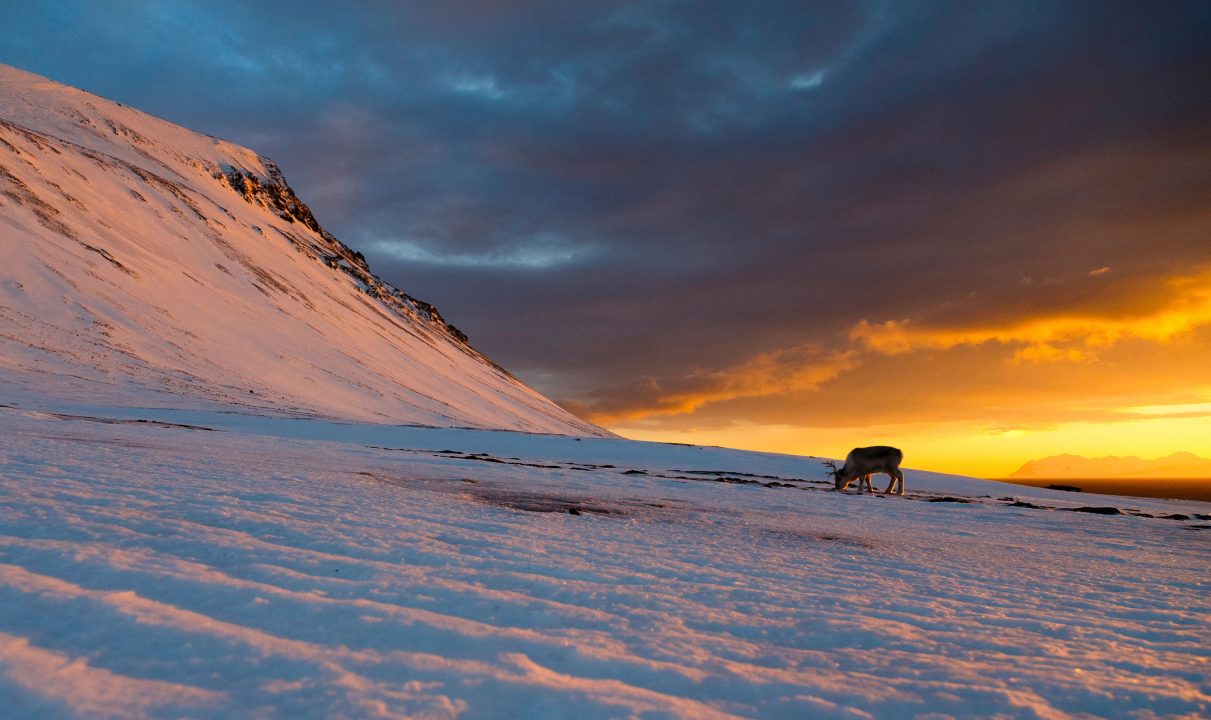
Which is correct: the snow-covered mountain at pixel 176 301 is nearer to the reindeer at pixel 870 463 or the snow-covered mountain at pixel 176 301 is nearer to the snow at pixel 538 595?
the snow at pixel 538 595

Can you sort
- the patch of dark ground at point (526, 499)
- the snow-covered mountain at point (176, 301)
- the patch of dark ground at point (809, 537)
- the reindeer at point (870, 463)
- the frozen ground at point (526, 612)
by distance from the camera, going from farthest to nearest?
the snow-covered mountain at point (176, 301), the reindeer at point (870, 463), the patch of dark ground at point (526, 499), the patch of dark ground at point (809, 537), the frozen ground at point (526, 612)

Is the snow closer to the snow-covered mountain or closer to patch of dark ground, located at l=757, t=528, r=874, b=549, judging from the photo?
patch of dark ground, located at l=757, t=528, r=874, b=549

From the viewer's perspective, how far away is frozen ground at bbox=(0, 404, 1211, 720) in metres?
3.74

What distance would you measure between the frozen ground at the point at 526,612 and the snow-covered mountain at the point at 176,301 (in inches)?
1205

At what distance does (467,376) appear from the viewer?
100812 millimetres

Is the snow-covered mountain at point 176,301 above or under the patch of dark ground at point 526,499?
above

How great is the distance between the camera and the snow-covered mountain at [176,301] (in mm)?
43281

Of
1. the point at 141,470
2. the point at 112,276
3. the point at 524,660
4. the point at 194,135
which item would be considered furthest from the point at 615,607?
the point at 194,135

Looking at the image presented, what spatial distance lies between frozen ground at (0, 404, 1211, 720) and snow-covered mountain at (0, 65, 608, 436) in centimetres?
3061

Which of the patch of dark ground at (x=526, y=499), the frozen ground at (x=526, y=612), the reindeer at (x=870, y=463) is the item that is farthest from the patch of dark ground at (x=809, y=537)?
the reindeer at (x=870, y=463)

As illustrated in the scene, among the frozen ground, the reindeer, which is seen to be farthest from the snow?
the reindeer

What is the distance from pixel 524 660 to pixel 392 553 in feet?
9.96

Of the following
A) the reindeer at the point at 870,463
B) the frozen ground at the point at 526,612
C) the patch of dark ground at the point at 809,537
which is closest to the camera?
the frozen ground at the point at 526,612

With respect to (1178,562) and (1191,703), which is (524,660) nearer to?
(1191,703)
